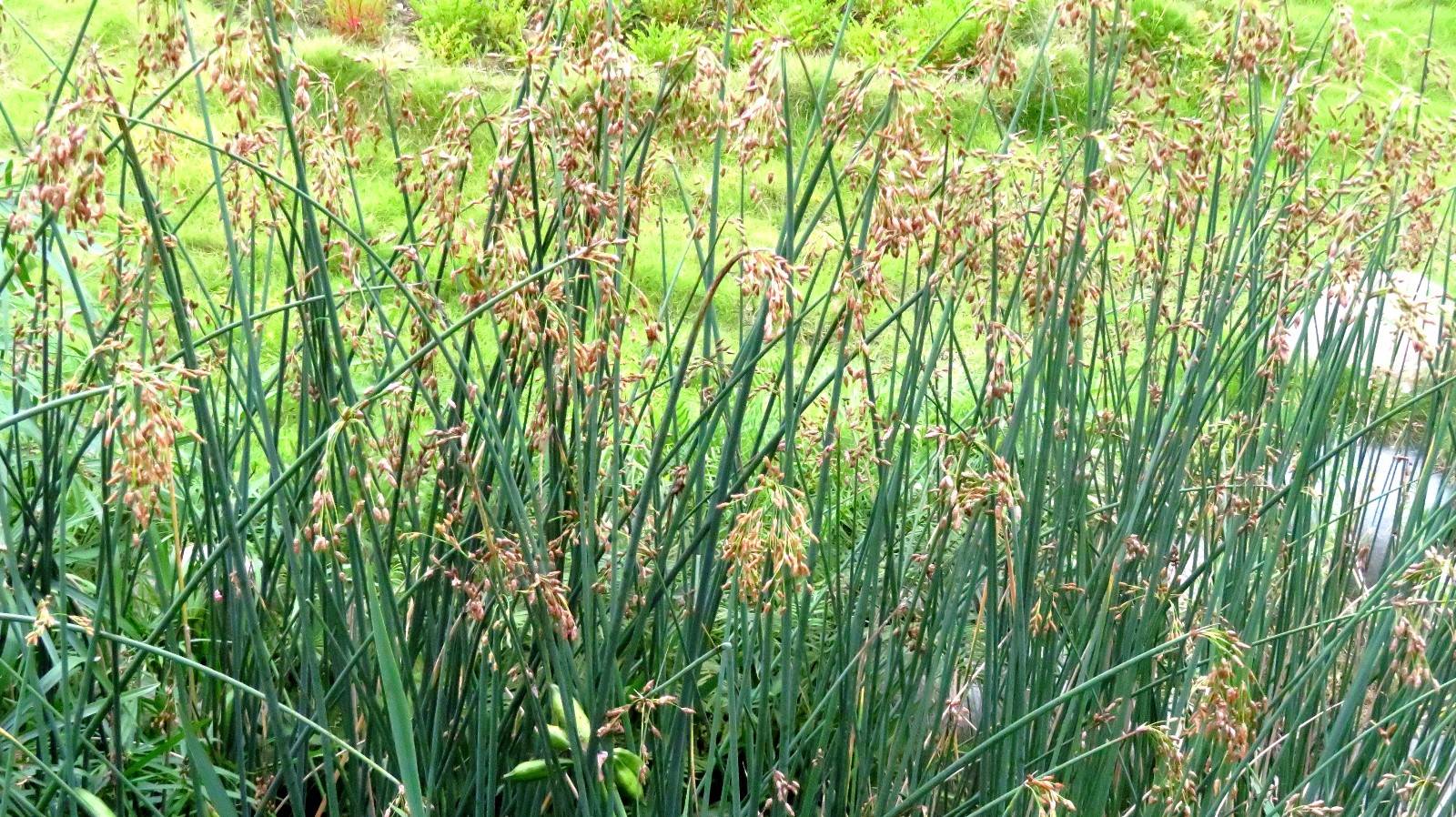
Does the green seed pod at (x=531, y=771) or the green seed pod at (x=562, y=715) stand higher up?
the green seed pod at (x=562, y=715)

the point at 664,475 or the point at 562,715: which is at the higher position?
the point at 562,715

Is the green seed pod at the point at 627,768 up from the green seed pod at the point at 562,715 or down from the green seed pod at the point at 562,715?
down

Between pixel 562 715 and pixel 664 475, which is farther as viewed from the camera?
pixel 664 475

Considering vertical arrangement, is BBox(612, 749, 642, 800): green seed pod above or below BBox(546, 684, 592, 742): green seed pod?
below

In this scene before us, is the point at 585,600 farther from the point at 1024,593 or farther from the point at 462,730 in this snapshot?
the point at 1024,593

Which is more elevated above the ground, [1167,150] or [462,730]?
[1167,150]

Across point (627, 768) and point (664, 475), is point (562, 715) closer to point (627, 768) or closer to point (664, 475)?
point (627, 768)

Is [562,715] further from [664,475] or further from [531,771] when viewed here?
[664,475]

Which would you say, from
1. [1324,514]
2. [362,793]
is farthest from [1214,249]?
[362,793]

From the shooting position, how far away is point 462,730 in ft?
4.44

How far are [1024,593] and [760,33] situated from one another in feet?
2.04

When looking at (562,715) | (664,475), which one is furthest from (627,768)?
(664,475)

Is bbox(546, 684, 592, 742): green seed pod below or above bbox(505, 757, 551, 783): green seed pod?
above

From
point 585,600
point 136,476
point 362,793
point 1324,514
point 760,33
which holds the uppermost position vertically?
point 760,33
